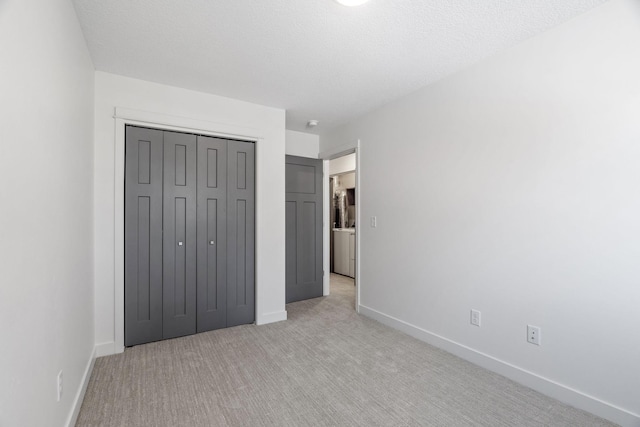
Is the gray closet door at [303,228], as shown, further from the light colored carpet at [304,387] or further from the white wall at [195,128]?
the light colored carpet at [304,387]

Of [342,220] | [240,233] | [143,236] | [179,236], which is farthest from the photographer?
[342,220]

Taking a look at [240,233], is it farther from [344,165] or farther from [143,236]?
[344,165]

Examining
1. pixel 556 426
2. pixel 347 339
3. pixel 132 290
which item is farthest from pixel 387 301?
pixel 132 290

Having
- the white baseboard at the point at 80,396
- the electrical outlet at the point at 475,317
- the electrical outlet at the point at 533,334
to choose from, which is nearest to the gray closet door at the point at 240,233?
the white baseboard at the point at 80,396

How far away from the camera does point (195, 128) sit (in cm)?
294

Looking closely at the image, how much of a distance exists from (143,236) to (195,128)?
1134 mm

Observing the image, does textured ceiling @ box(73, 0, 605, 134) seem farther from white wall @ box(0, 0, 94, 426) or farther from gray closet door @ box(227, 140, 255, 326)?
gray closet door @ box(227, 140, 255, 326)

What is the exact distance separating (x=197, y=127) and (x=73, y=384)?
2212 mm

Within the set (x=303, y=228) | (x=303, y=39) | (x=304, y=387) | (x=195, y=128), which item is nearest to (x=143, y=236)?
(x=195, y=128)

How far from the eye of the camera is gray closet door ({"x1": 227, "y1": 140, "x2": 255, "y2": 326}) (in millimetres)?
3174

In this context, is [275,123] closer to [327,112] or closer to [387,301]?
[327,112]

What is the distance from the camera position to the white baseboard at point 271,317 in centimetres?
326

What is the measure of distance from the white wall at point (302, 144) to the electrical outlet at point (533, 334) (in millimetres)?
3219

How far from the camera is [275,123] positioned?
11.2 feet
